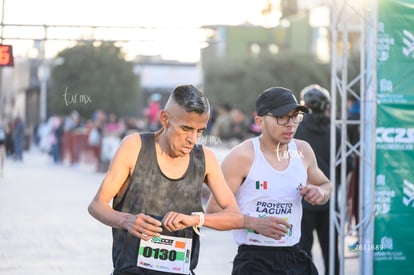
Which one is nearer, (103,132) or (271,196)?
(271,196)

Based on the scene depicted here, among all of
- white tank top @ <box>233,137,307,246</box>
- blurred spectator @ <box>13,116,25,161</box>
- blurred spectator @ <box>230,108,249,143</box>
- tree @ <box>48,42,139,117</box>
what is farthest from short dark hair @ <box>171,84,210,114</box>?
blurred spectator @ <box>13,116,25,161</box>

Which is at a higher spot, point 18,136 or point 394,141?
point 394,141

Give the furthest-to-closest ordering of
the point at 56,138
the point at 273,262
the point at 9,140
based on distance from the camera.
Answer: the point at 9,140
the point at 56,138
the point at 273,262

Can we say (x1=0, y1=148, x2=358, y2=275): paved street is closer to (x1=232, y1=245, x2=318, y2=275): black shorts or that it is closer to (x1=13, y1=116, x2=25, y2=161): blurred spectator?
(x1=232, y1=245, x2=318, y2=275): black shorts

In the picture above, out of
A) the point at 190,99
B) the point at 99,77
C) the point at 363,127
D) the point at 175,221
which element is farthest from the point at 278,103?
the point at 99,77

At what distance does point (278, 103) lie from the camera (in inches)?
218

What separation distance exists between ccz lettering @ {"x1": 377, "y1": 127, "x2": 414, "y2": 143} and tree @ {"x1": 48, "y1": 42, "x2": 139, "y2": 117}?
1599 centimetres

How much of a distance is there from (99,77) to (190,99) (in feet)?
85.1

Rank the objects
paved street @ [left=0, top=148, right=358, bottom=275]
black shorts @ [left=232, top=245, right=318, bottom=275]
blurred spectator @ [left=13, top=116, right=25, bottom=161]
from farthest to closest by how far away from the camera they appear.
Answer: blurred spectator @ [left=13, top=116, right=25, bottom=161], paved street @ [left=0, top=148, right=358, bottom=275], black shorts @ [left=232, top=245, right=318, bottom=275]

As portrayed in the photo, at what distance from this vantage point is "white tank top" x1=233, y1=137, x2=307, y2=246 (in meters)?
5.44

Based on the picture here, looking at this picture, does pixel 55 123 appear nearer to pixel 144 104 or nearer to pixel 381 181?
pixel 144 104

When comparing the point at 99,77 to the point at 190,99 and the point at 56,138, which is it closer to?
the point at 56,138

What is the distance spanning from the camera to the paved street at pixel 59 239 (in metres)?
10.2

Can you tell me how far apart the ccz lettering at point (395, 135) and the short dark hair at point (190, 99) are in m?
3.93
